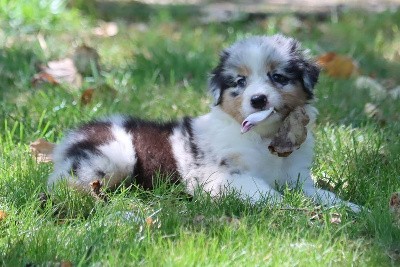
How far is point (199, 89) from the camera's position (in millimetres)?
7336

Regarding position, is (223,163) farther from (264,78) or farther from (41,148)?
(41,148)

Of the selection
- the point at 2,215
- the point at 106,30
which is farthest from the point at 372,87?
the point at 2,215

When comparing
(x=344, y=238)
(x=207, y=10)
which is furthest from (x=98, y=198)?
(x=207, y=10)

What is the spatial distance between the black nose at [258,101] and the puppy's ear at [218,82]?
0.30m

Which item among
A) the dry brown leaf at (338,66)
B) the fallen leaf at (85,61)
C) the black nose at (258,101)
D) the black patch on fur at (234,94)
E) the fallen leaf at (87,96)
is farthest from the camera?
the dry brown leaf at (338,66)


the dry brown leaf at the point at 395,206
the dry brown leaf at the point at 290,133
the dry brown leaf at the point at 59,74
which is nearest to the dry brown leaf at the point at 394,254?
the dry brown leaf at the point at 395,206

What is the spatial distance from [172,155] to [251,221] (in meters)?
1.02

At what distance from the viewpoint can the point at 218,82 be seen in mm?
5281

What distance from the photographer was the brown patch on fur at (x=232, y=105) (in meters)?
5.13

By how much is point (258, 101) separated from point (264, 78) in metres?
0.19

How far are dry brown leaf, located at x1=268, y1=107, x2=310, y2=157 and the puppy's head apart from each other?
0.05 m

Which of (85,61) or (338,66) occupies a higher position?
(85,61)

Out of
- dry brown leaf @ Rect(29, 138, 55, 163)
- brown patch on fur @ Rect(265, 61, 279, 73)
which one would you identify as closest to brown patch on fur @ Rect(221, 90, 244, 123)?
brown patch on fur @ Rect(265, 61, 279, 73)

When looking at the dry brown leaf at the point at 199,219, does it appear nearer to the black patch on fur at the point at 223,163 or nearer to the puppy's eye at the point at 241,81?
the black patch on fur at the point at 223,163
